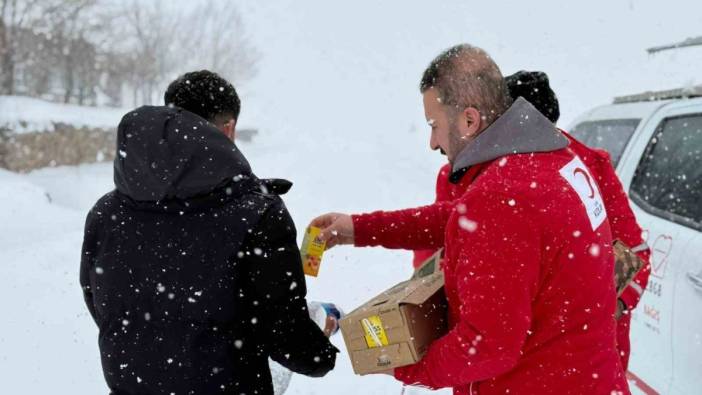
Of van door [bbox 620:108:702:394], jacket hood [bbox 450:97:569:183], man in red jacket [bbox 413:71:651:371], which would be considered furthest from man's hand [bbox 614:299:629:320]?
jacket hood [bbox 450:97:569:183]

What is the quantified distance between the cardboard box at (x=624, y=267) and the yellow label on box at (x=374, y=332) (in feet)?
3.51

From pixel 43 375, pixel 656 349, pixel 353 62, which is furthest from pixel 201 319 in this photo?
pixel 353 62

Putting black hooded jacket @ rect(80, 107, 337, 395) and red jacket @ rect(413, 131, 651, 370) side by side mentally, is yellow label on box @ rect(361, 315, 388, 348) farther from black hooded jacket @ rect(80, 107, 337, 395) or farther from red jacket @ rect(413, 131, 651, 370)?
red jacket @ rect(413, 131, 651, 370)

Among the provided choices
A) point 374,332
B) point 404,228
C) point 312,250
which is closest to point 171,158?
point 374,332

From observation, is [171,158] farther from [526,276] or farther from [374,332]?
[526,276]

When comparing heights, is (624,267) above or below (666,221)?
above

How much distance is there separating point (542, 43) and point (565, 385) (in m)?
40.7

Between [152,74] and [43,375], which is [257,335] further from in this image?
[152,74]

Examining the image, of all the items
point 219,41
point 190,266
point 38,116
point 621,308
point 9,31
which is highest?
point 190,266

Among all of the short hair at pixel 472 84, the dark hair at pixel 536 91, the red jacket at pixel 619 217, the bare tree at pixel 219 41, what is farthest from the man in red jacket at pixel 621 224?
the bare tree at pixel 219 41

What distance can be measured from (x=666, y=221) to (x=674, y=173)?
0.40 meters

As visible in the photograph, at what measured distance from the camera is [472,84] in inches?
71.7

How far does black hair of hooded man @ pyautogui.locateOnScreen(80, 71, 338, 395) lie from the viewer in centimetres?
186

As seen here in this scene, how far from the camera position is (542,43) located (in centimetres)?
3953
